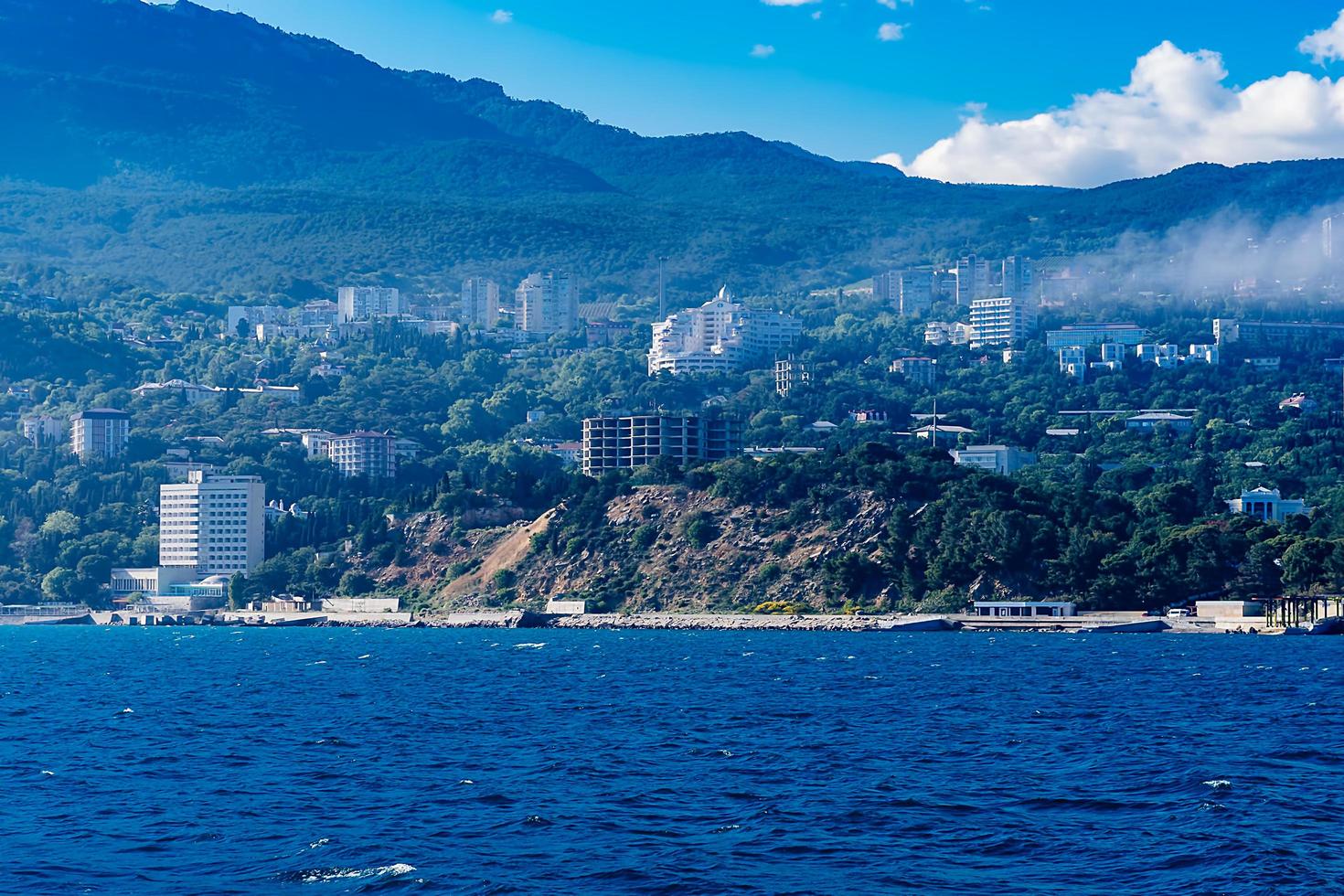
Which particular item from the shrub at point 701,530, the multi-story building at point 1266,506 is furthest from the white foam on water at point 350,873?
the multi-story building at point 1266,506

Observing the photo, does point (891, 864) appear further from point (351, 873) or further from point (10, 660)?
point (10, 660)

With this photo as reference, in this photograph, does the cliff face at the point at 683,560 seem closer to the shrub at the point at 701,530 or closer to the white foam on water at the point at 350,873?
the shrub at the point at 701,530

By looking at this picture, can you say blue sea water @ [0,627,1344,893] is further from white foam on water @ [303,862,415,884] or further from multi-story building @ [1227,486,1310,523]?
multi-story building @ [1227,486,1310,523]

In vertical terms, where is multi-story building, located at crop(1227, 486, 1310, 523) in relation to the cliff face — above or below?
above

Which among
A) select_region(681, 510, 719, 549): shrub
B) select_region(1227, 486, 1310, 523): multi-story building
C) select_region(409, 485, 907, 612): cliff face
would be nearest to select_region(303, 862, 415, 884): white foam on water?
select_region(409, 485, 907, 612): cliff face

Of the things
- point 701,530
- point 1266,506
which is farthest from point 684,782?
point 1266,506

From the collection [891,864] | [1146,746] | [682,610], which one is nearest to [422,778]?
[891,864]

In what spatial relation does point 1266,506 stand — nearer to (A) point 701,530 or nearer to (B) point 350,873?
(A) point 701,530
